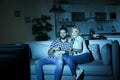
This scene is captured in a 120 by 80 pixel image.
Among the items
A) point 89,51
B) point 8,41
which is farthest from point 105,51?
point 8,41

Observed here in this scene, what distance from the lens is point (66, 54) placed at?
4168 mm

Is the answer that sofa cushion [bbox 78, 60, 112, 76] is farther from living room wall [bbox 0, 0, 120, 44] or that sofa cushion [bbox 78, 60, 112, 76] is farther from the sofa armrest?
living room wall [bbox 0, 0, 120, 44]

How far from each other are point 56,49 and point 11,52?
3.35 m

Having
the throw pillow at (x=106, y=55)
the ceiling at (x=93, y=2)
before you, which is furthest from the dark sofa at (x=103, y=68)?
the ceiling at (x=93, y=2)

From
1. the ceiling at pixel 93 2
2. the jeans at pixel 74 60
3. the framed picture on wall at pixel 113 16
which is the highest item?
the ceiling at pixel 93 2

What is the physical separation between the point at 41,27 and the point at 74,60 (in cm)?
328

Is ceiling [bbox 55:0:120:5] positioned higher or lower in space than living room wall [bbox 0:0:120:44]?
higher

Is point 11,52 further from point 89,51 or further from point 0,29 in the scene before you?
point 0,29

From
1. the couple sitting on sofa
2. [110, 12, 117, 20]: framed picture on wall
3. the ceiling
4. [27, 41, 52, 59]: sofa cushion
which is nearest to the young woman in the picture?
the couple sitting on sofa

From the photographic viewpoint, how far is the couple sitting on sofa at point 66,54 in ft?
12.9

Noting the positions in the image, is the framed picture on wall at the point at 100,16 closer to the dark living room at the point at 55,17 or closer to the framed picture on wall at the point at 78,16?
the dark living room at the point at 55,17

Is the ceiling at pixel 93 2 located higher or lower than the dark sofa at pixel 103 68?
higher

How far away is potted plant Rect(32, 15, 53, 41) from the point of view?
283 inches

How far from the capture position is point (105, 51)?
4117mm
